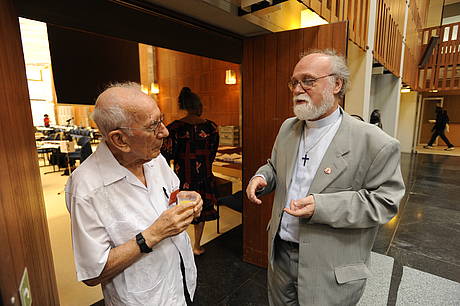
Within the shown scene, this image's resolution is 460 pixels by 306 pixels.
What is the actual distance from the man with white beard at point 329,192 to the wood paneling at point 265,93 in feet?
2.85

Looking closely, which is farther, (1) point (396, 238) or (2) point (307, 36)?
(1) point (396, 238)

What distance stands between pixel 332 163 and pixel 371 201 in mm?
235

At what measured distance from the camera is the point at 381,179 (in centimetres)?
109

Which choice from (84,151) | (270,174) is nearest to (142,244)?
(270,174)

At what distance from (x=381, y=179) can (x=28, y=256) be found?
4.82ft

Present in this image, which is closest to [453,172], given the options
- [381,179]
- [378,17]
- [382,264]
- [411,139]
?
[411,139]

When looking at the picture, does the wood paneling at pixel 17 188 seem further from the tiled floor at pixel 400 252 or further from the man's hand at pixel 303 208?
the tiled floor at pixel 400 252

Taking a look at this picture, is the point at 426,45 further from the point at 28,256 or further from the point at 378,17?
the point at 28,256

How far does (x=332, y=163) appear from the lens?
1149 mm

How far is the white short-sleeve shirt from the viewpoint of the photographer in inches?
34.1

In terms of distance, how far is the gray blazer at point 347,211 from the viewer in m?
1.08

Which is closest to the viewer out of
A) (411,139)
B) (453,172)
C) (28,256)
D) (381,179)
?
(28,256)

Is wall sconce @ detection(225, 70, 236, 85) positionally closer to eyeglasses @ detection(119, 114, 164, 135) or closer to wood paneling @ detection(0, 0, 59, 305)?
wood paneling @ detection(0, 0, 59, 305)

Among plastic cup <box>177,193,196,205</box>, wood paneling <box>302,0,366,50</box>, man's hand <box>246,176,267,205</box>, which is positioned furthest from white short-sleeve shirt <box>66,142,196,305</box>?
wood paneling <box>302,0,366,50</box>
